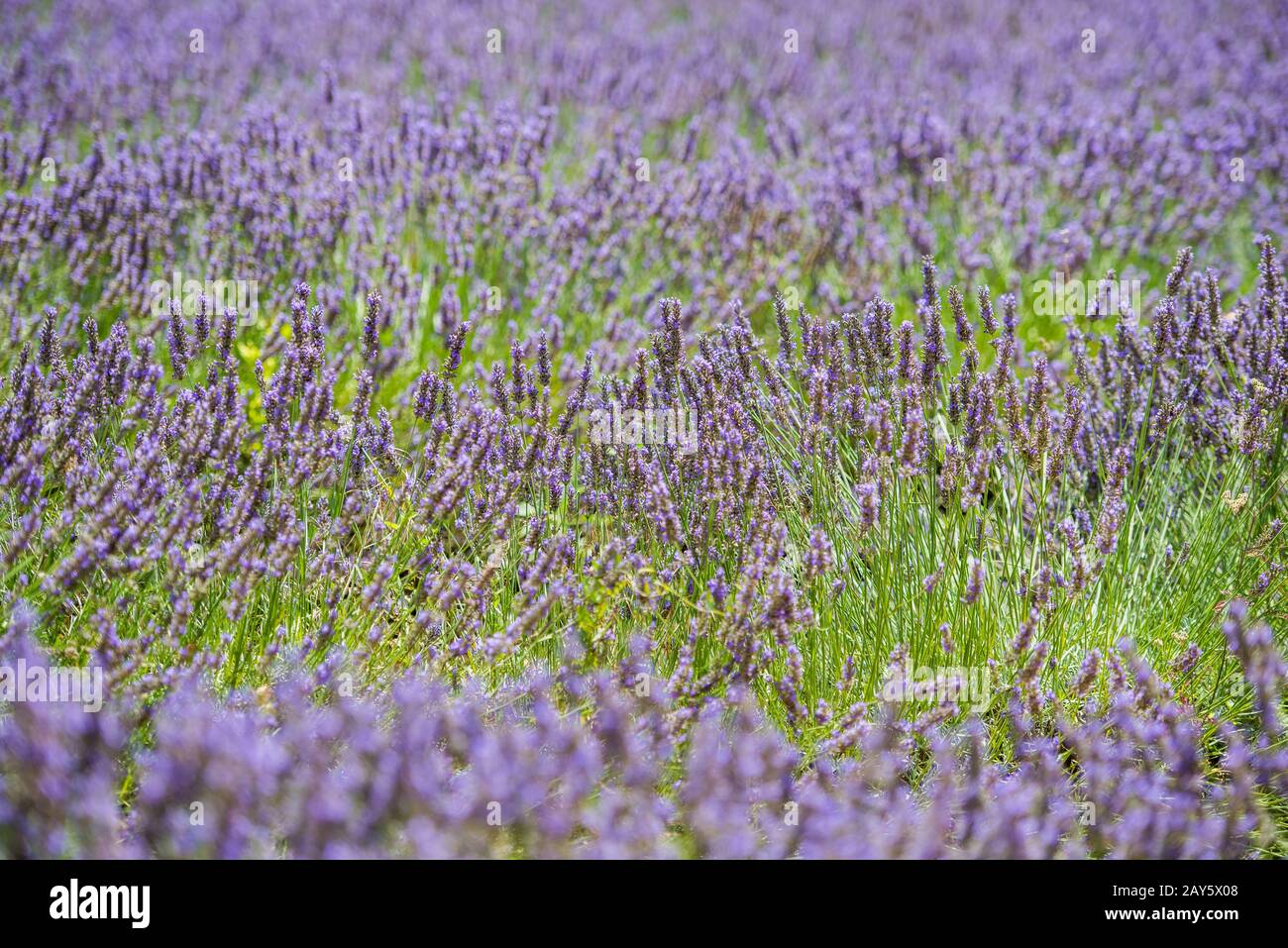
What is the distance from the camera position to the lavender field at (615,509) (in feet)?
4.44

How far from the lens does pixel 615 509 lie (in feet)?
7.07

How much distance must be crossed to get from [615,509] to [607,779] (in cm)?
71

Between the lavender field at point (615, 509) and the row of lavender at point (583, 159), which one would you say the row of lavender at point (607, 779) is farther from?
the row of lavender at point (583, 159)

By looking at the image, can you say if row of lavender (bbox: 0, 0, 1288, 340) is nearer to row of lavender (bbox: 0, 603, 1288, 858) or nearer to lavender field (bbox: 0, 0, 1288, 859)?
lavender field (bbox: 0, 0, 1288, 859)

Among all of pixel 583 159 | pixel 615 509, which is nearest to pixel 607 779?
pixel 615 509

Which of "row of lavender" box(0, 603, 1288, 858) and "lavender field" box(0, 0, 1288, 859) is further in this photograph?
"lavender field" box(0, 0, 1288, 859)

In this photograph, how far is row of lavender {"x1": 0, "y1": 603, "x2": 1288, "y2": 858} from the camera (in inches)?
44.1

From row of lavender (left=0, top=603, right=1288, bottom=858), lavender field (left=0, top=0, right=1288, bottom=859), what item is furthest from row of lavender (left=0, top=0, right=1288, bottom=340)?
row of lavender (left=0, top=603, right=1288, bottom=858)

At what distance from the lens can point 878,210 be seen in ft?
13.8

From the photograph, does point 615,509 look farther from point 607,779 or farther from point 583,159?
point 583,159
